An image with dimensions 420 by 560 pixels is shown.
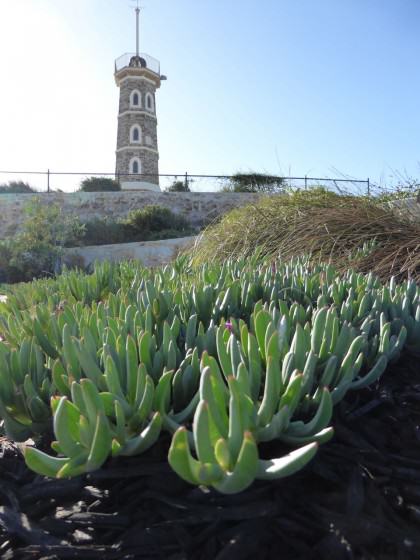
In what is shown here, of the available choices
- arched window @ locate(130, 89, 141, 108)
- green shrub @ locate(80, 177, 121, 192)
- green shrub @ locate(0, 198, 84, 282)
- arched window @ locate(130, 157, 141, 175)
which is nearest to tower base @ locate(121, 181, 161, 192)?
green shrub @ locate(80, 177, 121, 192)

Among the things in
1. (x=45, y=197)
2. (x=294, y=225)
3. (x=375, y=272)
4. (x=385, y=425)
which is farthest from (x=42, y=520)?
(x=45, y=197)

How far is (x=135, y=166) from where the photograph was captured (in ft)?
96.2

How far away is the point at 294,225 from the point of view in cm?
416

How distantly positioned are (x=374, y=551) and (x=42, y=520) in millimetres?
589

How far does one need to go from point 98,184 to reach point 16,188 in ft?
11.8

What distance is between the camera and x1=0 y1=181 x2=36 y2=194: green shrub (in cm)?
1995

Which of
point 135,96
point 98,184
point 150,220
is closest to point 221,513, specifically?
point 150,220

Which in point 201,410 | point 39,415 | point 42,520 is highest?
point 201,410

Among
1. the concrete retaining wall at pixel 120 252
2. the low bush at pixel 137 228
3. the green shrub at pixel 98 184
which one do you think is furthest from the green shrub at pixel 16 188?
the concrete retaining wall at pixel 120 252

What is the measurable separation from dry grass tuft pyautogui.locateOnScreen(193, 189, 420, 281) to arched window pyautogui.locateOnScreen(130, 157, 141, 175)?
25.1 m

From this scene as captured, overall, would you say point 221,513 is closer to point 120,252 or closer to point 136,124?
point 120,252

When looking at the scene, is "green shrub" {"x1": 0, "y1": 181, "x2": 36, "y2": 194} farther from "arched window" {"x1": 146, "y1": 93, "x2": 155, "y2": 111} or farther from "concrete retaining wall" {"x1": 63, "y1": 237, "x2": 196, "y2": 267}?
"arched window" {"x1": 146, "y1": 93, "x2": 155, "y2": 111}

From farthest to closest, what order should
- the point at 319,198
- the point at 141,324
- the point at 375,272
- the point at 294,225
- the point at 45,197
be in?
the point at 45,197 < the point at 319,198 < the point at 294,225 < the point at 375,272 < the point at 141,324

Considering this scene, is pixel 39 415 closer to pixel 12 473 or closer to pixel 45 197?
pixel 12 473
